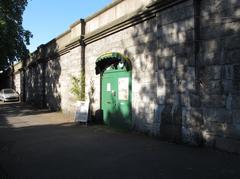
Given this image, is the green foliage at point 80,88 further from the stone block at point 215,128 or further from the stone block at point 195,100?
the stone block at point 215,128

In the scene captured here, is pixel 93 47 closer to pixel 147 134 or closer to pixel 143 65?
pixel 143 65

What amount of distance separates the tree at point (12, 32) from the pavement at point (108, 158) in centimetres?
1231

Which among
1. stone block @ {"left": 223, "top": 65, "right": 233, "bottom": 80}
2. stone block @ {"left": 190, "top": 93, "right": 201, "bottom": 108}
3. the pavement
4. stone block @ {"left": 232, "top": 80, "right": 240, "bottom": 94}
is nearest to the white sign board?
the pavement

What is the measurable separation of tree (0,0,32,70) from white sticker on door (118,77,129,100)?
37.3ft

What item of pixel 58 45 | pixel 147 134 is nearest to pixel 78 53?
pixel 58 45

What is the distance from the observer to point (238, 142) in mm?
6438

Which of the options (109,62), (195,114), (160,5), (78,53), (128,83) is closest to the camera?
(195,114)

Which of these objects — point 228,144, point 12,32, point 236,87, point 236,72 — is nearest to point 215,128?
point 228,144

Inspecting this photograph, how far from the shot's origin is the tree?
64.3 ft

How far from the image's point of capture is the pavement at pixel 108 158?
5402 millimetres

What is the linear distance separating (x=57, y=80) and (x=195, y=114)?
12396 millimetres

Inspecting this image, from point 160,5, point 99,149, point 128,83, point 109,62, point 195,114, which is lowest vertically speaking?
Result: point 99,149

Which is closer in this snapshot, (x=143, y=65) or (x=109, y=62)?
(x=143, y=65)

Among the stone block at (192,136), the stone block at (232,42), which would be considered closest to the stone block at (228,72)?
the stone block at (232,42)
